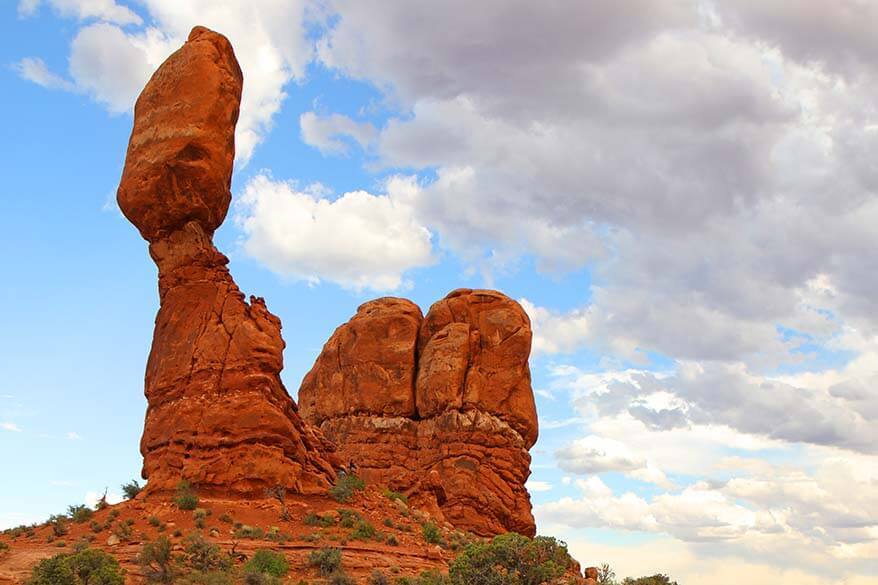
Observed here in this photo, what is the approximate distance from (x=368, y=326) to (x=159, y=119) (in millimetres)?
26722

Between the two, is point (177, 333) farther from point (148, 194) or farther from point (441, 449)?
point (441, 449)

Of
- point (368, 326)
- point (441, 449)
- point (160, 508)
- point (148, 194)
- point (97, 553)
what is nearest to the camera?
point (97, 553)

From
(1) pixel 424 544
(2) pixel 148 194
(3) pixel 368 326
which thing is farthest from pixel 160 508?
(3) pixel 368 326

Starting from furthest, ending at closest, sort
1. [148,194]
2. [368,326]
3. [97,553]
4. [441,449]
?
[368,326], [441,449], [148,194], [97,553]

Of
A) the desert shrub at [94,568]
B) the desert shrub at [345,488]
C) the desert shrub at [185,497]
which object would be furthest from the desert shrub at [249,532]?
the desert shrub at [345,488]

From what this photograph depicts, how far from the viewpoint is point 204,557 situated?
30859mm

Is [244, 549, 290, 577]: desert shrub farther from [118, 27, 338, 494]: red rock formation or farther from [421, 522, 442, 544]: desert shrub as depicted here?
[421, 522, 442, 544]: desert shrub

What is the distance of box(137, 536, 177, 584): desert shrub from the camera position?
2964cm

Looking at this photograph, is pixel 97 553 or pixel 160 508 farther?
pixel 160 508

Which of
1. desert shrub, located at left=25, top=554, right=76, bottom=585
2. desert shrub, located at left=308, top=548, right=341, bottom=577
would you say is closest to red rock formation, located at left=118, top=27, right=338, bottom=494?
desert shrub, located at left=308, top=548, right=341, bottom=577

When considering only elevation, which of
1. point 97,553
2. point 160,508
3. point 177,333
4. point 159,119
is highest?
point 159,119

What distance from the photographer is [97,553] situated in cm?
2955

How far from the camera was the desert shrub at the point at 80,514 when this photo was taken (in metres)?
36.7

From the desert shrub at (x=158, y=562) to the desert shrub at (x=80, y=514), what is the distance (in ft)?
21.2
